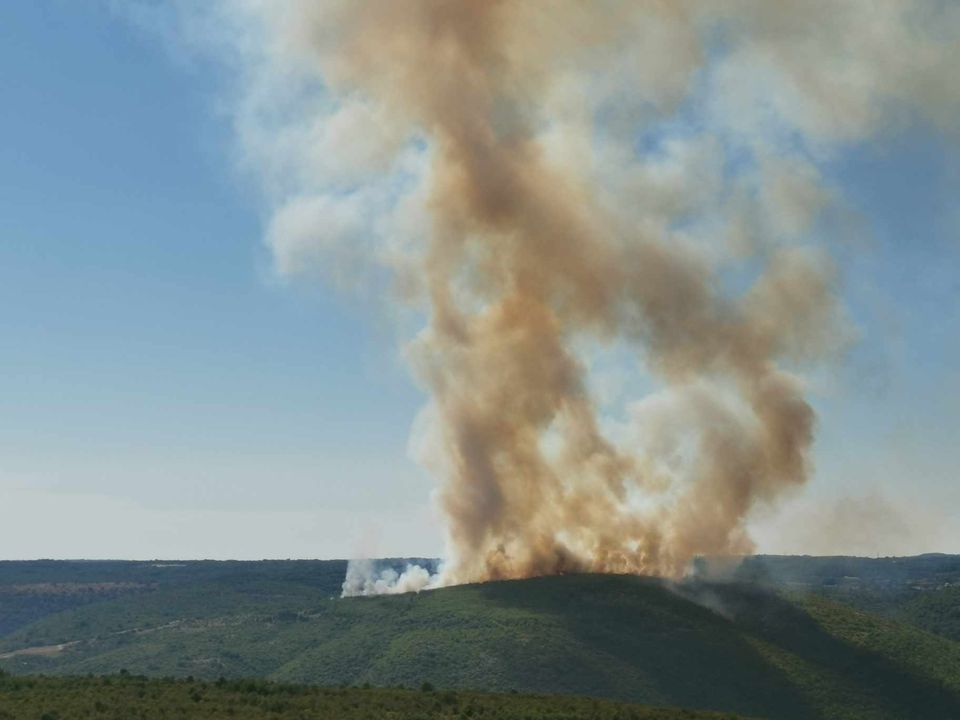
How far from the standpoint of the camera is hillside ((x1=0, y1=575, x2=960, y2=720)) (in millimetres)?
140375

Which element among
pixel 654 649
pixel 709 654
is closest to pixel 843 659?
pixel 709 654

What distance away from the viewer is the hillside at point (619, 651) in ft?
461

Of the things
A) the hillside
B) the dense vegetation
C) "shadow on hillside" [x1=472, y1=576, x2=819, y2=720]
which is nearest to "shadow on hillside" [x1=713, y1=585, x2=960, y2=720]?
the hillside

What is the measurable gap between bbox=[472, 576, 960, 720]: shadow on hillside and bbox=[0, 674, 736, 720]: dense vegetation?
129 feet

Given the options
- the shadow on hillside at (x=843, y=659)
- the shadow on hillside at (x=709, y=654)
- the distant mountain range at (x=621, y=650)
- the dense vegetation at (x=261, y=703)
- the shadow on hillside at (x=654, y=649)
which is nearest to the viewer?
the dense vegetation at (x=261, y=703)

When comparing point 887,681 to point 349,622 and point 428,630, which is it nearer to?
point 428,630

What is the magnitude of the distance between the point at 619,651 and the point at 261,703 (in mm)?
68557

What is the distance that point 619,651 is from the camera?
5896 inches

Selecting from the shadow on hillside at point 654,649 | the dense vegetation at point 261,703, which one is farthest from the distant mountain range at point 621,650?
the dense vegetation at point 261,703

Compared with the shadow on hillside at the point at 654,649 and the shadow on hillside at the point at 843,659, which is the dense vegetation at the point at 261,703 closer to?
the shadow on hillside at the point at 654,649

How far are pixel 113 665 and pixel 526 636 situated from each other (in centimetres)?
7077

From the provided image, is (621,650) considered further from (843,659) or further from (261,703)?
(261,703)

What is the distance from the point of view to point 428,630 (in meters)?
162

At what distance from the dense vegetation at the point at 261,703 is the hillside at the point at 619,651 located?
124ft
